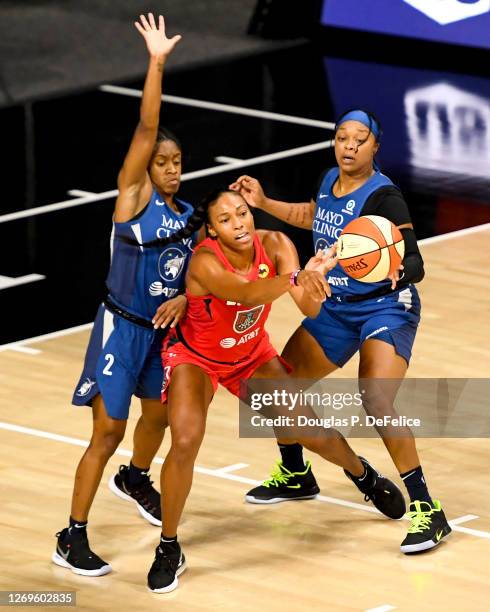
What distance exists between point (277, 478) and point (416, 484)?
94 centimetres

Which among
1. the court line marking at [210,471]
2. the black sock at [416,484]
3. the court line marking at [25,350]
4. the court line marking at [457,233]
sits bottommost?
the court line marking at [25,350]

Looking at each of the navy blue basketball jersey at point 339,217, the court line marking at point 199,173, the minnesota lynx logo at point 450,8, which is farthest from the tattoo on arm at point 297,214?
the minnesota lynx logo at point 450,8

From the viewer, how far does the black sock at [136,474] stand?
9.38m

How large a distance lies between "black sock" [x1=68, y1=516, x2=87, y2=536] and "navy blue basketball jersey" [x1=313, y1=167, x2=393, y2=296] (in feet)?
5.91

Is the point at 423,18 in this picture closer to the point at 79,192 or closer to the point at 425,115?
the point at 425,115

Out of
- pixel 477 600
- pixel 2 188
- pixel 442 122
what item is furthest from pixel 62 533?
pixel 442 122

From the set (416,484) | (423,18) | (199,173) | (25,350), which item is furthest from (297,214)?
(423,18)

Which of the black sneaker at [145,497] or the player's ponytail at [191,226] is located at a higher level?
the player's ponytail at [191,226]

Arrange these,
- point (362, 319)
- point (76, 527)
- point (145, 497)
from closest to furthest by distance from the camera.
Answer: point (76, 527) < point (362, 319) < point (145, 497)

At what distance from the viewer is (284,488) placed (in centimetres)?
959

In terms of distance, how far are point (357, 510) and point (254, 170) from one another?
7838 millimetres

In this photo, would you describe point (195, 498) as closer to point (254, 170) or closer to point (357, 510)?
point (357, 510)

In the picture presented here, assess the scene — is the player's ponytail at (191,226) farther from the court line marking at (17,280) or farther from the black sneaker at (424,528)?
the court line marking at (17,280)

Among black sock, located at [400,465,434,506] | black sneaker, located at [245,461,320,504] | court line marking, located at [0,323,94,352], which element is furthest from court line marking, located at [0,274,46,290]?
black sock, located at [400,465,434,506]
